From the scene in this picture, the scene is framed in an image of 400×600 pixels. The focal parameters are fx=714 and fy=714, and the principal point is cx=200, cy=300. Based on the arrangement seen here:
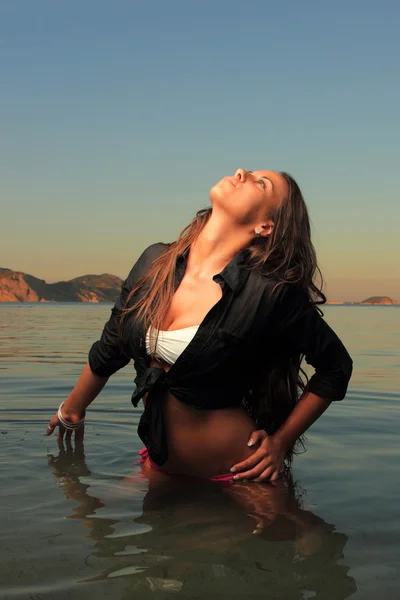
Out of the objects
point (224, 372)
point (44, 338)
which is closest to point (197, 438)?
point (224, 372)

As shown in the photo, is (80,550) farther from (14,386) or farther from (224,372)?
(14,386)

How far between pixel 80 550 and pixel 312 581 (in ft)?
3.02

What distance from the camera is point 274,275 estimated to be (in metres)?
3.58

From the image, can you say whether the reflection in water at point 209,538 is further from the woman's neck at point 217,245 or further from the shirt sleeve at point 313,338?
the woman's neck at point 217,245

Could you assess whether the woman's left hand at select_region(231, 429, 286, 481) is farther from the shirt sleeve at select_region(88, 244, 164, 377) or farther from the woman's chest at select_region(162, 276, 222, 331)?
the shirt sleeve at select_region(88, 244, 164, 377)

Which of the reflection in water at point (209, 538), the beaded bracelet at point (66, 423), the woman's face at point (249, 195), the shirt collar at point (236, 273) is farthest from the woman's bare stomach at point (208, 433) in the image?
the woman's face at point (249, 195)

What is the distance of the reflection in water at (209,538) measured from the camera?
2549 millimetres

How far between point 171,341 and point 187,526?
35.3 inches

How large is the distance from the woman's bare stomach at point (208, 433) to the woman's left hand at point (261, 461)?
4 cm

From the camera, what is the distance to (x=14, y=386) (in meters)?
8.54

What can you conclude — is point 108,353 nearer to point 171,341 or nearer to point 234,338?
point 171,341

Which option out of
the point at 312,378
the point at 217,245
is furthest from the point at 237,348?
the point at 217,245

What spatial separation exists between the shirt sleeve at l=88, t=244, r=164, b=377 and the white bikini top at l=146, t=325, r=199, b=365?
335 millimetres

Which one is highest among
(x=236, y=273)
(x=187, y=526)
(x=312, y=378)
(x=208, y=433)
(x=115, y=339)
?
(x=236, y=273)
